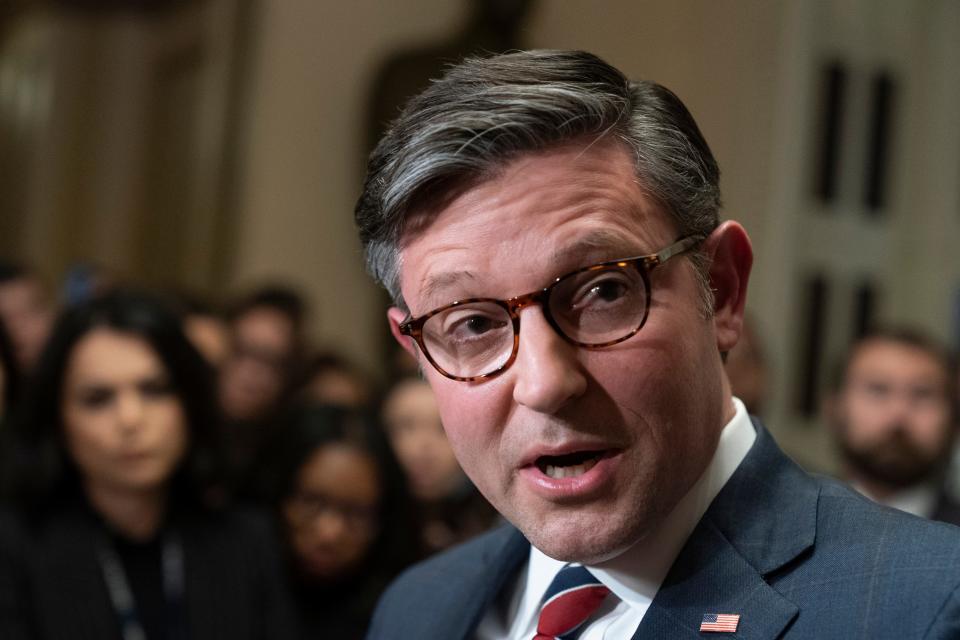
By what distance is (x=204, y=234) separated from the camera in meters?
8.31

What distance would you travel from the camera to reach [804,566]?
169cm

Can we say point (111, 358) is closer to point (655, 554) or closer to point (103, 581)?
point (103, 581)

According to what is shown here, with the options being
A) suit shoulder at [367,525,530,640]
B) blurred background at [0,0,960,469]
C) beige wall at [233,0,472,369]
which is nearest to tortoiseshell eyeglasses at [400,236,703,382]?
suit shoulder at [367,525,530,640]

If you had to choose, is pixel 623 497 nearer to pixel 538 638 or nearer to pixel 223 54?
pixel 538 638

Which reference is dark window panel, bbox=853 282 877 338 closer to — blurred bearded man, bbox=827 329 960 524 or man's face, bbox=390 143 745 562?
blurred bearded man, bbox=827 329 960 524

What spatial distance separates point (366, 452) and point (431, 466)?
103 cm

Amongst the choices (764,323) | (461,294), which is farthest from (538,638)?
(764,323)

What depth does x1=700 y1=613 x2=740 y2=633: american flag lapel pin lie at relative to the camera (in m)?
1.66

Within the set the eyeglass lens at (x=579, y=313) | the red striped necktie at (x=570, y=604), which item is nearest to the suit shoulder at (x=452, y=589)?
the red striped necktie at (x=570, y=604)

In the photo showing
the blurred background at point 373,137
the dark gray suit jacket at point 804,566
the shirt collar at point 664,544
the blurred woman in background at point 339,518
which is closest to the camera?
the dark gray suit jacket at point 804,566

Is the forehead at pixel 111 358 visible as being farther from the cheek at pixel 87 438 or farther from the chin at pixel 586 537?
the chin at pixel 586 537

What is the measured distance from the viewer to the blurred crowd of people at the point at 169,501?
364 centimetres

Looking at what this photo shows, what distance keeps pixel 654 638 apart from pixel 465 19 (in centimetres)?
715

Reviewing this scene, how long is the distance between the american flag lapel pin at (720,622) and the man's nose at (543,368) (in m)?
0.32
